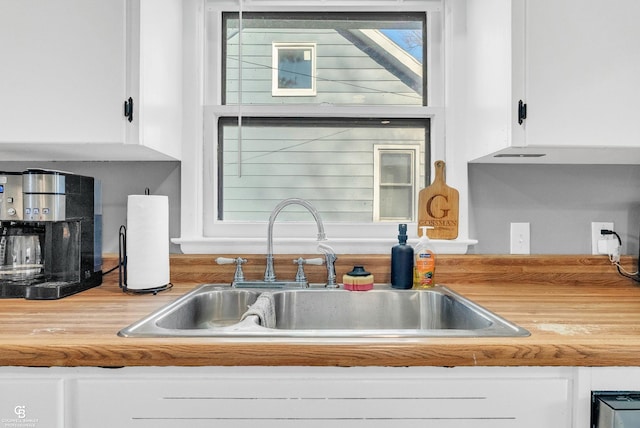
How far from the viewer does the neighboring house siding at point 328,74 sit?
1.76 m

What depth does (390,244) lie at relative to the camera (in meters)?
1.61

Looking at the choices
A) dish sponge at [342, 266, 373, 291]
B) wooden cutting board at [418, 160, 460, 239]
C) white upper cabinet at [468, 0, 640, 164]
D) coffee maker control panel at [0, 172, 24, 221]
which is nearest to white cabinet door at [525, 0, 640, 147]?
white upper cabinet at [468, 0, 640, 164]

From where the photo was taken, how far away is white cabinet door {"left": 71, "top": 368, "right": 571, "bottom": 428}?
35.0 inches

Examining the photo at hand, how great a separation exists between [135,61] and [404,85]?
1055 mm

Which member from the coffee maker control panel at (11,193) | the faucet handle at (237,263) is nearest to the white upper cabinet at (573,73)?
the faucet handle at (237,263)

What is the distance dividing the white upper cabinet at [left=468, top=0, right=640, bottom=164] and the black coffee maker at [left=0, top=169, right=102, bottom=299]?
1367 millimetres

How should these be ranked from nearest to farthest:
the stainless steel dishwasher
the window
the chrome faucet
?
the stainless steel dishwasher → the chrome faucet → the window

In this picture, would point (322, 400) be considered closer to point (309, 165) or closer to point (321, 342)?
point (321, 342)

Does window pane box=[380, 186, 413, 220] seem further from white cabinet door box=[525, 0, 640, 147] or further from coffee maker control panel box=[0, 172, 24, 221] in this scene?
coffee maker control panel box=[0, 172, 24, 221]

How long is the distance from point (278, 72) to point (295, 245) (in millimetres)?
741

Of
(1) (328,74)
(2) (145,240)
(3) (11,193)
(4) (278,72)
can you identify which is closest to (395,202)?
(1) (328,74)

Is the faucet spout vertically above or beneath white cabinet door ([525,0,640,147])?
beneath

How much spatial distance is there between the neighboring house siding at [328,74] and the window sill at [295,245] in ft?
1.95

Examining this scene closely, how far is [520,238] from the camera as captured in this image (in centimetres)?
163
